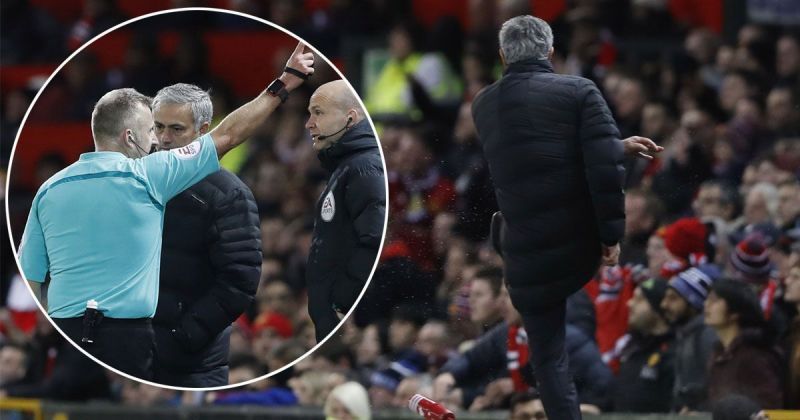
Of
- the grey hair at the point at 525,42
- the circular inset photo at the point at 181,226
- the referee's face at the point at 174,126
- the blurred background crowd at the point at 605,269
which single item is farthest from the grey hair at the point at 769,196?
the referee's face at the point at 174,126

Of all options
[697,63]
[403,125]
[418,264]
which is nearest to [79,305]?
Answer: [418,264]

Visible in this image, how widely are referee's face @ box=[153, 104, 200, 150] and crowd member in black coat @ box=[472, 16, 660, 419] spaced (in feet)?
4.76

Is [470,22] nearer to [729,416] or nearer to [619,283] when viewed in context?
[619,283]

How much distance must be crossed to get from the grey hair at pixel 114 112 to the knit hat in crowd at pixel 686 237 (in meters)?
4.30

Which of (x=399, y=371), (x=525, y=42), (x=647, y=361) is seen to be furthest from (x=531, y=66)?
(x=399, y=371)

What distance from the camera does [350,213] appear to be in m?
6.17

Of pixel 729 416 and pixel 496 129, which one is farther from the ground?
pixel 496 129

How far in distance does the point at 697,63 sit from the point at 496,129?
627 centimetres

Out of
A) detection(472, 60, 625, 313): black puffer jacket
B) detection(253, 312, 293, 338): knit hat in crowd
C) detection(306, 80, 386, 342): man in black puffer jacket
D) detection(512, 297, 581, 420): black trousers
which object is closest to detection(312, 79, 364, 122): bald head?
detection(306, 80, 386, 342): man in black puffer jacket

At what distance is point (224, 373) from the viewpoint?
21.2ft

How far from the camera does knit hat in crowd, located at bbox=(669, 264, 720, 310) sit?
9664 mm

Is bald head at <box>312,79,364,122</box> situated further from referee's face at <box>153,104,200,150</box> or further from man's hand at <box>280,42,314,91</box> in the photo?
referee's face at <box>153,104,200,150</box>

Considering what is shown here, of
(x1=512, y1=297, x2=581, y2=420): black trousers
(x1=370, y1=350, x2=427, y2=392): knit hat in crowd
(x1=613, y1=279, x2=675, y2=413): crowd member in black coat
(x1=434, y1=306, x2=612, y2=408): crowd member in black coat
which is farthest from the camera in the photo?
(x1=370, y1=350, x2=427, y2=392): knit hat in crowd

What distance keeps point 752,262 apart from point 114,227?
4706 mm
